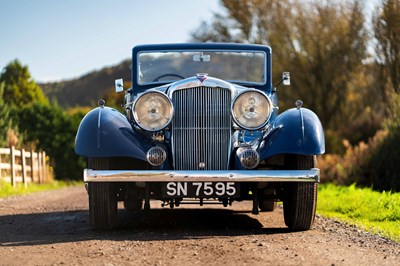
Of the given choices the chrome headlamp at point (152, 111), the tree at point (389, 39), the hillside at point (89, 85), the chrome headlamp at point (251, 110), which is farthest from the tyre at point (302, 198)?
the hillside at point (89, 85)

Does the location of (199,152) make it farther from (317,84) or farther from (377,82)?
(317,84)

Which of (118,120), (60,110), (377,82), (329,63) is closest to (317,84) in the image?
(329,63)

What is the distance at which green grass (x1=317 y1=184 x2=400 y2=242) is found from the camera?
8844 mm

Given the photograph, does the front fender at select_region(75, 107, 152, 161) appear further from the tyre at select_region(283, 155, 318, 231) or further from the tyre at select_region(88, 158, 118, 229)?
the tyre at select_region(283, 155, 318, 231)

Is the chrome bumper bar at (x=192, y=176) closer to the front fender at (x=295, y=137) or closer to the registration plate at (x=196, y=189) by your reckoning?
the registration plate at (x=196, y=189)

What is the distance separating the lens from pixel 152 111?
8.02 metres

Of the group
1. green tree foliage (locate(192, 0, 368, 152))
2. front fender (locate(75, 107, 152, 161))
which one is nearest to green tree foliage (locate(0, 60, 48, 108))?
green tree foliage (locate(192, 0, 368, 152))

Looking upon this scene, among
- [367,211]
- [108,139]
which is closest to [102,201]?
[108,139]

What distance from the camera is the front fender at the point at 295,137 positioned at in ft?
25.3

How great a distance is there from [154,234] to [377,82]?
2230cm

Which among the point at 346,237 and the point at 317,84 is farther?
the point at 317,84

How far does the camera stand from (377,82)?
28.6 m

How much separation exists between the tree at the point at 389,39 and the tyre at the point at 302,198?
17250 millimetres

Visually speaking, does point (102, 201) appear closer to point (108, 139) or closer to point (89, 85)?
point (108, 139)
